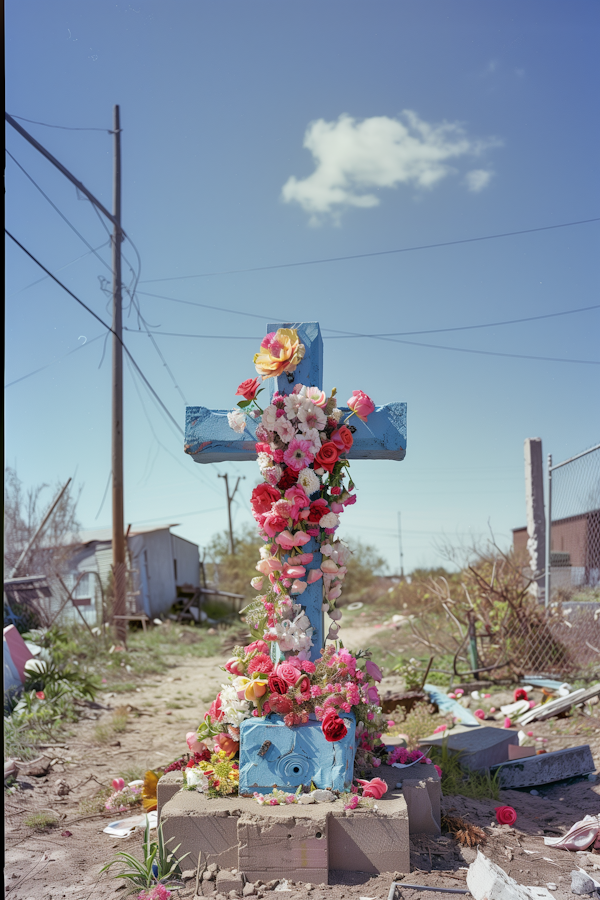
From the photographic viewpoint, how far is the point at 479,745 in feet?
17.8

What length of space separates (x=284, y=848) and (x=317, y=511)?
1853mm

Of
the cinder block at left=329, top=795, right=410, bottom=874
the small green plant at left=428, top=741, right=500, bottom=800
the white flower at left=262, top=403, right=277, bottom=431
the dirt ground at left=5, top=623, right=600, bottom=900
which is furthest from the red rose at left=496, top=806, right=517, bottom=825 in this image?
the white flower at left=262, top=403, right=277, bottom=431

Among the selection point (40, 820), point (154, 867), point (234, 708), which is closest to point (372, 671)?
point (234, 708)

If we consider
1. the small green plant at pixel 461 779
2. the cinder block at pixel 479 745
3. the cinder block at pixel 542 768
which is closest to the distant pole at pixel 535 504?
the cinder block at pixel 479 745

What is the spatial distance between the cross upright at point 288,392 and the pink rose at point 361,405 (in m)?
0.06

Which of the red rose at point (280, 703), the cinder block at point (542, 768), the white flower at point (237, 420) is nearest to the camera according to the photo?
the red rose at point (280, 703)

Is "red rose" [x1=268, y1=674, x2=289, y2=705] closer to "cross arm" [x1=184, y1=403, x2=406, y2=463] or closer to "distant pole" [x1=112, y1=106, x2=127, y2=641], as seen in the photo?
"cross arm" [x1=184, y1=403, x2=406, y2=463]

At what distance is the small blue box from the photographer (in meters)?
3.80

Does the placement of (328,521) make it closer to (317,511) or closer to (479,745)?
(317,511)

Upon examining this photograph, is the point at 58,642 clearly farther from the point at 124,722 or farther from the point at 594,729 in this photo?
the point at 594,729

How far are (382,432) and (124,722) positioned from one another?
5.19m

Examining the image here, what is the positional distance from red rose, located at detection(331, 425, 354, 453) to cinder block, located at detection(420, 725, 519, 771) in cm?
260

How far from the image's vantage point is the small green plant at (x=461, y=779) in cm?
477

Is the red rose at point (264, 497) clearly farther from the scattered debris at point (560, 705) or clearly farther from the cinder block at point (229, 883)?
the scattered debris at point (560, 705)
